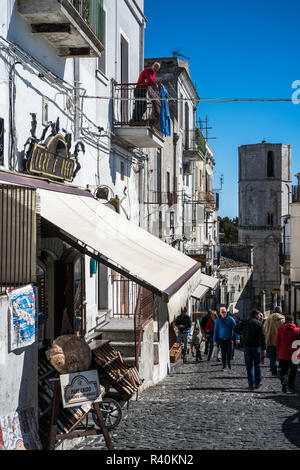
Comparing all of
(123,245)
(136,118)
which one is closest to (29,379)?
(123,245)

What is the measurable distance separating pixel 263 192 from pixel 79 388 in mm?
75153

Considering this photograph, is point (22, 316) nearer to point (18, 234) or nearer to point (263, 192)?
point (18, 234)

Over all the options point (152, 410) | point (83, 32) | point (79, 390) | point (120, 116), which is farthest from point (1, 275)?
point (120, 116)

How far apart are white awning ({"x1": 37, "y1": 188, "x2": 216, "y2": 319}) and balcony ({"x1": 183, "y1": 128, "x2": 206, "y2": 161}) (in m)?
20.7

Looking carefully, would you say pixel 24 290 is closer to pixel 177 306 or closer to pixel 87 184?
pixel 177 306

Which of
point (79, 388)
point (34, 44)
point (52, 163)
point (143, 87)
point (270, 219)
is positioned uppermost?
point (143, 87)

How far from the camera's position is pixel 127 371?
9117mm

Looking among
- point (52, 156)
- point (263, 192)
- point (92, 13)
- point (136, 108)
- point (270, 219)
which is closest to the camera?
point (52, 156)

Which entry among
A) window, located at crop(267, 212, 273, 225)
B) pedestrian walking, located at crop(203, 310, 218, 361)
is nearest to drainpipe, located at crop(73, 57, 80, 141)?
pedestrian walking, located at crop(203, 310, 218, 361)

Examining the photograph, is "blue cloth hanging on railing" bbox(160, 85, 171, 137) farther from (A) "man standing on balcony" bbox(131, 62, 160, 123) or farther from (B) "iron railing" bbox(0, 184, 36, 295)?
(B) "iron railing" bbox(0, 184, 36, 295)

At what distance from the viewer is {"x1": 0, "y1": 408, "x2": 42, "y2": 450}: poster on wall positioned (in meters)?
6.25

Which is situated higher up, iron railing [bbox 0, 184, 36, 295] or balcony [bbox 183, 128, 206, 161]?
balcony [bbox 183, 128, 206, 161]

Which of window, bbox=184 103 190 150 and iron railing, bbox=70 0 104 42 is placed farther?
window, bbox=184 103 190 150

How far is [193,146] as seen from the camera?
32.1 metres
